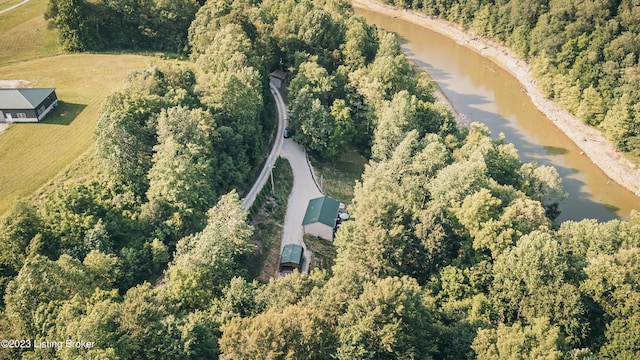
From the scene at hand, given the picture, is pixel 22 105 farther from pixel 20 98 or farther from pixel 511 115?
pixel 511 115

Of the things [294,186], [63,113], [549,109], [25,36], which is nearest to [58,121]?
[63,113]

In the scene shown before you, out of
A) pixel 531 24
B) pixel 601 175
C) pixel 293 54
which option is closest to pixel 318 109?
pixel 293 54

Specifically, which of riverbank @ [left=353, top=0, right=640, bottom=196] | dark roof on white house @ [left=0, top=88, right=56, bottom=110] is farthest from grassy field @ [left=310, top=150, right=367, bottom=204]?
dark roof on white house @ [left=0, top=88, right=56, bottom=110]

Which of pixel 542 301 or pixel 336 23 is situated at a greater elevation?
pixel 336 23

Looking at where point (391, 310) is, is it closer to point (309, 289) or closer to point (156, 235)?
point (309, 289)

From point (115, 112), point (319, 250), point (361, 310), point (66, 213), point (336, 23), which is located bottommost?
point (319, 250)

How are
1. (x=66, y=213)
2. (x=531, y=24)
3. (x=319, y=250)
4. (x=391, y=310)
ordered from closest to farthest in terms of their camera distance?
(x=391, y=310), (x=66, y=213), (x=319, y=250), (x=531, y=24)

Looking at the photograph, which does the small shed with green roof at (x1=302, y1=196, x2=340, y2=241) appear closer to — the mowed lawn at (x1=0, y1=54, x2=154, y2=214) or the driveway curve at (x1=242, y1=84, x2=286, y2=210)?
the driveway curve at (x1=242, y1=84, x2=286, y2=210)
